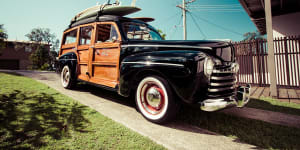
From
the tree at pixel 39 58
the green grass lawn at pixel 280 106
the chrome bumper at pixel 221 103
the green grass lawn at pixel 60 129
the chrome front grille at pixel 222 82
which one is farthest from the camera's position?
the tree at pixel 39 58

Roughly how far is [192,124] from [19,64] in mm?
42325

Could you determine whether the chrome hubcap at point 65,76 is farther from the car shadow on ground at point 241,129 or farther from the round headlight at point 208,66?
the round headlight at point 208,66

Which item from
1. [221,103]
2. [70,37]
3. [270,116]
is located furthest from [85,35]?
[270,116]

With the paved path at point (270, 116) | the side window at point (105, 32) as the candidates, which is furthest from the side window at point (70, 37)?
the paved path at point (270, 116)

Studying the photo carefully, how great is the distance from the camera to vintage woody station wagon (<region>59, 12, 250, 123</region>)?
195cm

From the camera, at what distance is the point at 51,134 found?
1762mm

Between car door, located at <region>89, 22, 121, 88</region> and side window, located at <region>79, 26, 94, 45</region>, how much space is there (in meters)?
0.36

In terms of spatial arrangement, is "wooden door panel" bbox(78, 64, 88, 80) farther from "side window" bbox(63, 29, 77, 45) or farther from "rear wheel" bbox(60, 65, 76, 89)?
"side window" bbox(63, 29, 77, 45)

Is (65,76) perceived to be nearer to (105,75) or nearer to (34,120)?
(105,75)

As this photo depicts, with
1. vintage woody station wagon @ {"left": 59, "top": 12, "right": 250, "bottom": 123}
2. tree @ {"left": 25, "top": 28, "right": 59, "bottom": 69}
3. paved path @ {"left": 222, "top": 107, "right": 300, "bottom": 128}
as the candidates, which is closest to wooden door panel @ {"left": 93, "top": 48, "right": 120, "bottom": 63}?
vintage woody station wagon @ {"left": 59, "top": 12, "right": 250, "bottom": 123}

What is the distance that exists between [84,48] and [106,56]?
103 centimetres

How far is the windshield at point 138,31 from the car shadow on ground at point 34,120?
184cm

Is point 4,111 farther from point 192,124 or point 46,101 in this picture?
point 192,124

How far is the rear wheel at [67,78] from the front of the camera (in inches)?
163
